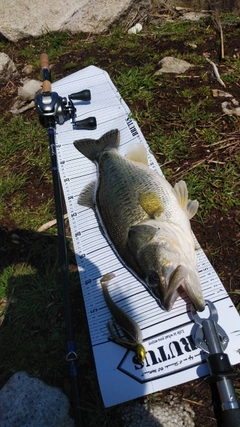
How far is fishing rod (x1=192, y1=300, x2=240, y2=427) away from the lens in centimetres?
216

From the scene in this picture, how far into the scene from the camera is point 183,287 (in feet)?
8.37

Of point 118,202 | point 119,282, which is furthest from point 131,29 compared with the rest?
point 119,282

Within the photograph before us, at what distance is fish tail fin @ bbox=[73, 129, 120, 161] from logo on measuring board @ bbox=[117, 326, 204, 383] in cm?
182

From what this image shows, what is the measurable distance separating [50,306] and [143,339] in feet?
2.81

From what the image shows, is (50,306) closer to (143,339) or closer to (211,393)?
(143,339)

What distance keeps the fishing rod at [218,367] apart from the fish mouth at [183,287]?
0.15m

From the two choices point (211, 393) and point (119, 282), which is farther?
point (119, 282)

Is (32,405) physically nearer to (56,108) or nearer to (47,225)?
(47,225)

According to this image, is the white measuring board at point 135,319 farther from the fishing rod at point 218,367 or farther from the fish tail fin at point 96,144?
the fish tail fin at point 96,144

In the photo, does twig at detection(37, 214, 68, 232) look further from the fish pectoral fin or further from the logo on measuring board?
the logo on measuring board

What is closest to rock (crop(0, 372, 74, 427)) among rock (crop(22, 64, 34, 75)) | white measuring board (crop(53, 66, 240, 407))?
white measuring board (crop(53, 66, 240, 407))

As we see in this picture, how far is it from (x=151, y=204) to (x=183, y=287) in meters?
0.70

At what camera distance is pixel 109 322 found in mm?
2887

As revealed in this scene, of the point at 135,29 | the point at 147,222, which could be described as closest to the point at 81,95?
the point at 147,222
